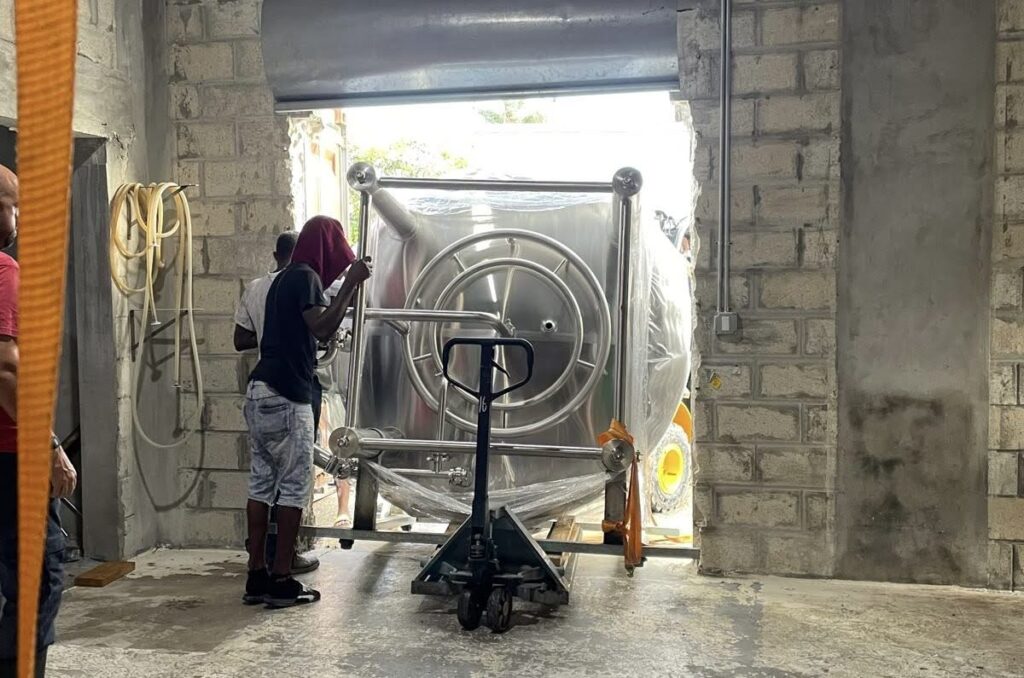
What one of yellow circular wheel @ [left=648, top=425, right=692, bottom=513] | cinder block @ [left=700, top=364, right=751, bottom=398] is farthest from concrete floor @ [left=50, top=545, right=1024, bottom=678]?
yellow circular wheel @ [left=648, top=425, right=692, bottom=513]

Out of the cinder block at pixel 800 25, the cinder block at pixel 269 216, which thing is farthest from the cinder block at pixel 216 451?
the cinder block at pixel 800 25

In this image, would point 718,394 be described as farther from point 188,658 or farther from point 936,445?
point 188,658

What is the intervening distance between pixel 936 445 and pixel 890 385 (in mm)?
316

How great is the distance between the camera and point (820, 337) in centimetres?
409

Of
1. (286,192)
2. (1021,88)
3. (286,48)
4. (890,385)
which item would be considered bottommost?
(890,385)

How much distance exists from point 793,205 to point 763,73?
594 millimetres

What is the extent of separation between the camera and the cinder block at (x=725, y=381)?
13.7ft

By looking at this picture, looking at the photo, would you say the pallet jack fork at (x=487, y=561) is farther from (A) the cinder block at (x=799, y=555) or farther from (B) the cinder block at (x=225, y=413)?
(B) the cinder block at (x=225, y=413)

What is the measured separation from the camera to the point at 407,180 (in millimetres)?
4375

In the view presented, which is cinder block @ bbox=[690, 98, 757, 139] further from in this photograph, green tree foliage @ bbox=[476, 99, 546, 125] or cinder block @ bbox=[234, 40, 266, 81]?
green tree foliage @ bbox=[476, 99, 546, 125]

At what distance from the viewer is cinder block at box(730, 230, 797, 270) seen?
4.11m

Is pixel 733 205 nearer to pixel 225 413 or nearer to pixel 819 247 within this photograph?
pixel 819 247

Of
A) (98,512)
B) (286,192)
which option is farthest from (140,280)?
(98,512)

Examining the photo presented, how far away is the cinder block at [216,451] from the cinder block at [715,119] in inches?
103
